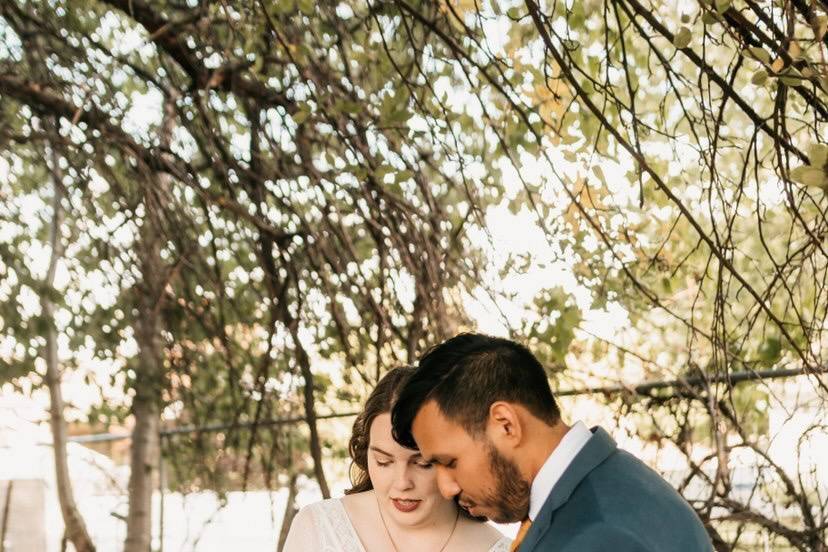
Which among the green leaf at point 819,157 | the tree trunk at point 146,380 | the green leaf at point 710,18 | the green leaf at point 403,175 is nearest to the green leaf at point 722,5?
the green leaf at point 710,18

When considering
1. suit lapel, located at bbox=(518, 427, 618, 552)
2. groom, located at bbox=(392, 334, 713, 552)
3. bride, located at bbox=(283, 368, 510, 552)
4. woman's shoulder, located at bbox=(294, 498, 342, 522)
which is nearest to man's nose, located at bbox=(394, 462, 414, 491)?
bride, located at bbox=(283, 368, 510, 552)

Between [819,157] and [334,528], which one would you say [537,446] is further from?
[334,528]

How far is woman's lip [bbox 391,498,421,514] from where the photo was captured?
3.20 m

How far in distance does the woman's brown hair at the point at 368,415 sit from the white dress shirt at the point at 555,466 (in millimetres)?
1061

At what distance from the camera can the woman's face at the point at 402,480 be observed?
3123mm

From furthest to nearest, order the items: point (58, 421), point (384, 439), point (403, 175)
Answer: point (58, 421) → point (403, 175) → point (384, 439)

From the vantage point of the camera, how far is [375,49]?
4.71m

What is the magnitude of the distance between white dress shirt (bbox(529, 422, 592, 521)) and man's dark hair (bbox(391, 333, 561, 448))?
0.09 metres

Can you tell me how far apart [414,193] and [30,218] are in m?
2.93

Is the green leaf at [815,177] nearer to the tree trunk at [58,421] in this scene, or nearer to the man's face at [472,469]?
the man's face at [472,469]

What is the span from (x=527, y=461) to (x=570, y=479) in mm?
141

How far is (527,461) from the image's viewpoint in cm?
217

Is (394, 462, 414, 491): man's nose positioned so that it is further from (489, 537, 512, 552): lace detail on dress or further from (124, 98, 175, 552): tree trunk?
(124, 98, 175, 552): tree trunk

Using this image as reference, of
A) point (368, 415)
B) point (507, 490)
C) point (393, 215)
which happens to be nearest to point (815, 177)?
point (507, 490)
